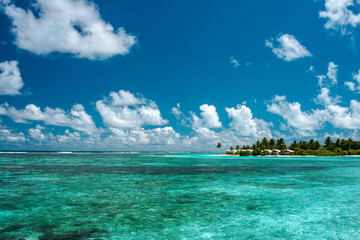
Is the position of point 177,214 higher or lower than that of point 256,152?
higher

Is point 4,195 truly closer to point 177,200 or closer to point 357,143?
point 177,200

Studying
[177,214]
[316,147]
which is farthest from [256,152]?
[177,214]

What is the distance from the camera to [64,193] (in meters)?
20.6

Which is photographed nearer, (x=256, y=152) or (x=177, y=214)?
(x=177, y=214)

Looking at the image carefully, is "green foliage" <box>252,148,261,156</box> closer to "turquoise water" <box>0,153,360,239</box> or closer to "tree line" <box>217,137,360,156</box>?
"tree line" <box>217,137,360,156</box>

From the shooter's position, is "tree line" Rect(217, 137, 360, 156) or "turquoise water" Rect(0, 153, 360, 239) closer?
"turquoise water" Rect(0, 153, 360, 239)

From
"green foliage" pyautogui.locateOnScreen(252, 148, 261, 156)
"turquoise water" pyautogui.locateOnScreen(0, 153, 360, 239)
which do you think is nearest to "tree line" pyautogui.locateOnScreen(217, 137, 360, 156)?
"green foliage" pyautogui.locateOnScreen(252, 148, 261, 156)

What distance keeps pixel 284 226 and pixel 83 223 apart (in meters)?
10.1

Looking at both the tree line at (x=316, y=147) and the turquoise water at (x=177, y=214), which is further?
the tree line at (x=316, y=147)

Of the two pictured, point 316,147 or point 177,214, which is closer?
point 177,214

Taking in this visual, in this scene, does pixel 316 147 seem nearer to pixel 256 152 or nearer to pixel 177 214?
pixel 256 152

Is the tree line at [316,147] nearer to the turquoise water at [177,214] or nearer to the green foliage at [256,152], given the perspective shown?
the green foliage at [256,152]

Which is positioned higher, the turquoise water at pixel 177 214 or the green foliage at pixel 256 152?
the turquoise water at pixel 177 214

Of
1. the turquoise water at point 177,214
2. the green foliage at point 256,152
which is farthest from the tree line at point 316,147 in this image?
the turquoise water at point 177,214
